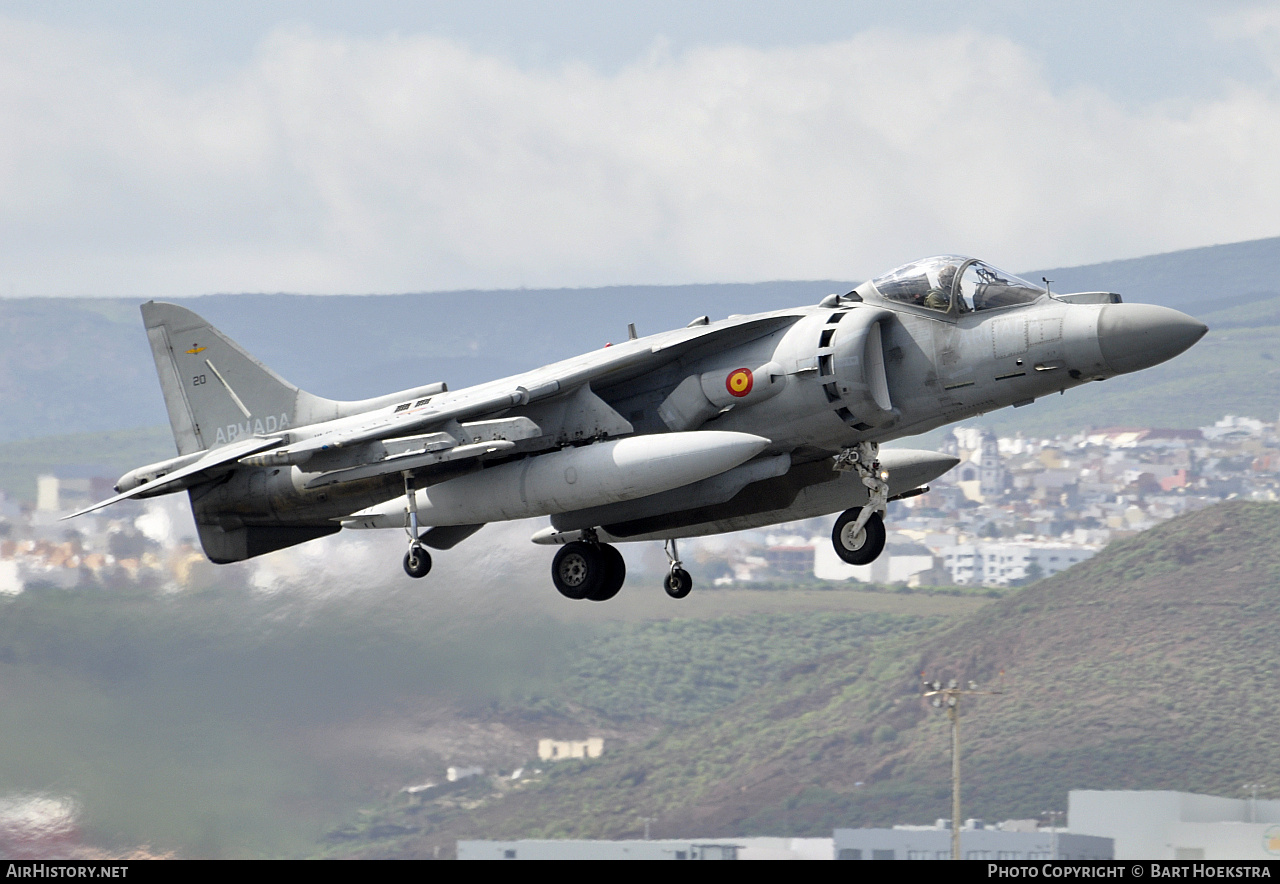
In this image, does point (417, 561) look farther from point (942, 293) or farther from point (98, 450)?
point (98, 450)

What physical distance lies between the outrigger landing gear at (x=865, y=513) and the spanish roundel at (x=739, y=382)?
139cm

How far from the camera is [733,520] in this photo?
64.6 feet

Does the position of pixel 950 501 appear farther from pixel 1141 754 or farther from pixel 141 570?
pixel 141 570

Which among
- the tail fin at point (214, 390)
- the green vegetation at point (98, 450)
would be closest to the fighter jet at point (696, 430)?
the tail fin at point (214, 390)

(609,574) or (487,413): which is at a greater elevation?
(487,413)

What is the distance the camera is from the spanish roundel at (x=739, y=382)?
17.5m

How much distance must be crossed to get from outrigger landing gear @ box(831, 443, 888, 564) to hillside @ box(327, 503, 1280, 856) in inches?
1430

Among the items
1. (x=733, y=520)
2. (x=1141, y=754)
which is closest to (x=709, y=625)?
(x=1141, y=754)

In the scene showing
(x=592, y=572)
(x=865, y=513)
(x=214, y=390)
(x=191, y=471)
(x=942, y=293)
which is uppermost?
(x=942, y=293)

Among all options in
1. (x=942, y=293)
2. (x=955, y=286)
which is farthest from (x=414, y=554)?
(x=955, y=286)

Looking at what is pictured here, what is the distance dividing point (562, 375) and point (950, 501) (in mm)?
115389

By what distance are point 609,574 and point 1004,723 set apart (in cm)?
5323

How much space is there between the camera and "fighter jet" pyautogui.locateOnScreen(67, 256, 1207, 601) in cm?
1670

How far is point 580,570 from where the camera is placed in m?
19.6
